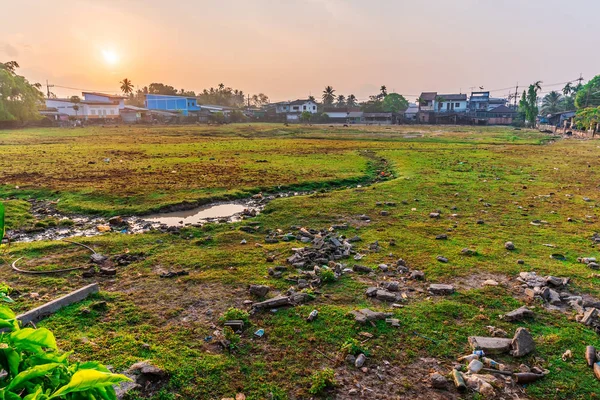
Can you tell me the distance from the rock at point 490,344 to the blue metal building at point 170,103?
344 ft

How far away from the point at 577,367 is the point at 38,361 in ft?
19.4

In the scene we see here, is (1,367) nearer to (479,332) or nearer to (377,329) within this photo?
Result: (377,329)

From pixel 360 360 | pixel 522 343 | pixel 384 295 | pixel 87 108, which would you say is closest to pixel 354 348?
pixel 360 360

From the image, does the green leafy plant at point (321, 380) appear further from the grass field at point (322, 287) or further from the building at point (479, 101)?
the building at point (479, 101)

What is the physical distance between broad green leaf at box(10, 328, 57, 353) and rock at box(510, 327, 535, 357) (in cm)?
551

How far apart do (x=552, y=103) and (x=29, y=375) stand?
495 ft

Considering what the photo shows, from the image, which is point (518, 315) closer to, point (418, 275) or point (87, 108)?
point (418, 275)

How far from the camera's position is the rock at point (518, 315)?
19.5 feet

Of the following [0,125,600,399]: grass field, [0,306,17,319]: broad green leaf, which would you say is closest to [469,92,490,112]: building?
[0,125,600,399]: grass field

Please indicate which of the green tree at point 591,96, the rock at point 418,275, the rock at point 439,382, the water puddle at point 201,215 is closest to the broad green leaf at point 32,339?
the rock at point 439,382

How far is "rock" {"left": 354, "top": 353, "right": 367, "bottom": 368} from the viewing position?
496cm

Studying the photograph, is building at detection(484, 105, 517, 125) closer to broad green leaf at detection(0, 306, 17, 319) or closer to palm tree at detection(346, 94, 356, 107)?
palm tree at detection(346, 94, 356, 107)

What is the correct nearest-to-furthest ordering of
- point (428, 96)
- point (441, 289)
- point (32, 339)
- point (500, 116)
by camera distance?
point (32, 339) → point (441, 289) → point (500, 116) → point (428, 96)

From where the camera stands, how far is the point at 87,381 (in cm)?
135
